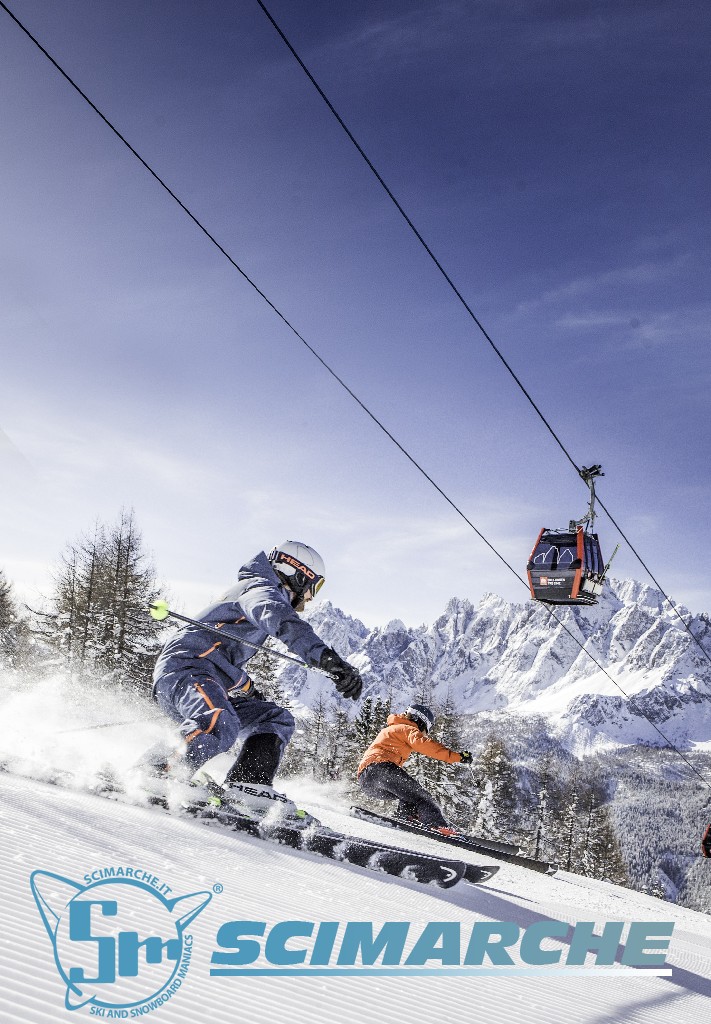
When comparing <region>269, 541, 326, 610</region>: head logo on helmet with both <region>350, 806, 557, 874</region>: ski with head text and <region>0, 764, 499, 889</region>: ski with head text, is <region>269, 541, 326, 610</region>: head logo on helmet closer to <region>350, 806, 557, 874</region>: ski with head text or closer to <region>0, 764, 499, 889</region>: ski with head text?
<region>0, 764, 499, 889</region>: ski with head text

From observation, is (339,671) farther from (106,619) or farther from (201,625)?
(106,619)

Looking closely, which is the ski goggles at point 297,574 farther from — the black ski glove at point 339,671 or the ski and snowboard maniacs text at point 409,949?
the ski and snowboard maniacs text at point 409,949

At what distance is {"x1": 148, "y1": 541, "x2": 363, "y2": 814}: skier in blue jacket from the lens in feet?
16.8

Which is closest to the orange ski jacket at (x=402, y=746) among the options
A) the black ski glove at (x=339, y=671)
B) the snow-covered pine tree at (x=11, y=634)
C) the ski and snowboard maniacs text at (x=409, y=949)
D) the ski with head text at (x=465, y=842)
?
the ski with head text at (x=465, y=842)

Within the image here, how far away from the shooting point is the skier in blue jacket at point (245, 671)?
201 inches

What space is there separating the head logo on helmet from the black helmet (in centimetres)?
394

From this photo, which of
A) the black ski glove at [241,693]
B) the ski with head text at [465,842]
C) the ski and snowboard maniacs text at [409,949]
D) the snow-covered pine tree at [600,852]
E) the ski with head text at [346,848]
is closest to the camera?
the ski and snowboard maniacs text at [409,949]

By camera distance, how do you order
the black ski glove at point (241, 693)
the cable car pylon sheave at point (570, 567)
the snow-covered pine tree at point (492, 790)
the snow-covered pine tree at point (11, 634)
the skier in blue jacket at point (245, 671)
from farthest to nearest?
1. the snow-covered pine tree at point (492, 790)
2. the snow-covered pine tree at point (11, 634)
3. the cable car pylon sheave at point (570, 567)
4. the black ski glove at point (241, 693)
5. the skier in blue jacket at point (245, 671)

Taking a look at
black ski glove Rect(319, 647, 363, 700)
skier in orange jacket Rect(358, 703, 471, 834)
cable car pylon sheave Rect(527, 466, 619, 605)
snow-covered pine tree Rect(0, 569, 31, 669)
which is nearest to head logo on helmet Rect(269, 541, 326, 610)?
black ski glove Rect(319, 647, 363, 700)

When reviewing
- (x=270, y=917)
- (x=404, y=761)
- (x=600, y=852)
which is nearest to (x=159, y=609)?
(x=270, y=917)

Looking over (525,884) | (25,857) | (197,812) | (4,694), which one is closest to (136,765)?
(197,812)

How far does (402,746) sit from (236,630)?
4577mm

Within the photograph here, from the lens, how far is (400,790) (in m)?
9.19

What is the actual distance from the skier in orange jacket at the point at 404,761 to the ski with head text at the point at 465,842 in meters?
0.22
